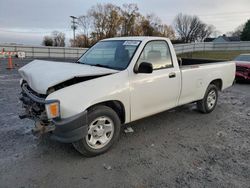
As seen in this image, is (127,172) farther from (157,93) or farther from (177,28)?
(177,28)

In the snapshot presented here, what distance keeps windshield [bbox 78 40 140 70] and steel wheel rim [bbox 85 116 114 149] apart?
0.99m

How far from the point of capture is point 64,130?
3.28 m

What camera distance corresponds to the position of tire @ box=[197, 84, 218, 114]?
19.7ft

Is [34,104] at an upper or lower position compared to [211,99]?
upper

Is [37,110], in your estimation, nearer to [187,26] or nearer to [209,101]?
[209,101]

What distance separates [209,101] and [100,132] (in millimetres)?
3584

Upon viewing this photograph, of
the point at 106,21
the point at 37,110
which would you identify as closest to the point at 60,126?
the point at 37,110

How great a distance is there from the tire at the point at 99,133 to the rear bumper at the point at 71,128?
0.19 m

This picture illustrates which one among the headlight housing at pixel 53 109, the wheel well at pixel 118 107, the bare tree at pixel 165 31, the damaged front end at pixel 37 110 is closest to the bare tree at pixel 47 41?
the bare tree at pixel 165 31

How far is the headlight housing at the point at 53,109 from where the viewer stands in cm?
321

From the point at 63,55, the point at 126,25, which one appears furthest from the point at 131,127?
the point at 126,25

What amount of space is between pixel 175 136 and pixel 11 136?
10.3 ft

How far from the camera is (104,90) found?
362cm

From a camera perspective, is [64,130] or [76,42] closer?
[64,130]
